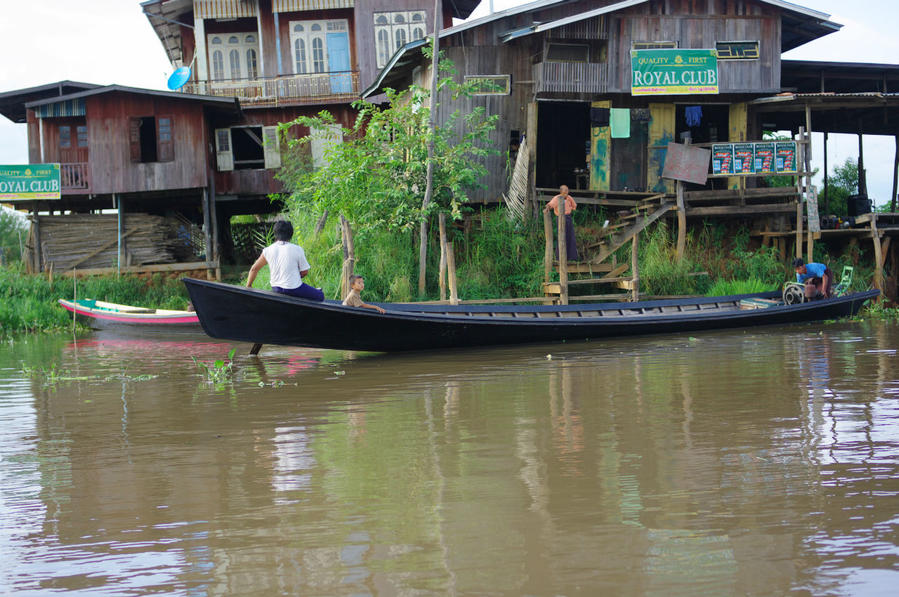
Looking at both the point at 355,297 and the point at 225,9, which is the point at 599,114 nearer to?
the point at 355,297

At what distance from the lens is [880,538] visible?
3.26 metres

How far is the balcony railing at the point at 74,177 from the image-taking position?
19.9m

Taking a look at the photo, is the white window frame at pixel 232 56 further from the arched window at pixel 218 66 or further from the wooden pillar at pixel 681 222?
the wooden pillar at pixel 681 222

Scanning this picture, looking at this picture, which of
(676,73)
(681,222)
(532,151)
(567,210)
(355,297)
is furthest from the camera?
(676,73)

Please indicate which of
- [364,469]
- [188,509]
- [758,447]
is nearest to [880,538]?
[758,447]

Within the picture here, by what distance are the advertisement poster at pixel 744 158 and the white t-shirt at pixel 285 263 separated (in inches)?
410

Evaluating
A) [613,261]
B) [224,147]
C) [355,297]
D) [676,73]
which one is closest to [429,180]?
[613,261]

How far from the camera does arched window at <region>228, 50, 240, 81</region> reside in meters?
23.0

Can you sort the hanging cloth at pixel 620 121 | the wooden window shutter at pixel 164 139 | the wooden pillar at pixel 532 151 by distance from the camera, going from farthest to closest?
the wooden window shutter at pixel 164 139
the hanging cloth at pixel 620 121
the wooden pillar at pixel 532 151

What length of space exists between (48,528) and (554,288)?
35.2ft

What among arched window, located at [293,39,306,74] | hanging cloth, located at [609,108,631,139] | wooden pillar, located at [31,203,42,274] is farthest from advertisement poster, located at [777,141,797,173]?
wooden pillar, located at [31,203,42,274]

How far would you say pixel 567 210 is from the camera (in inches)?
538

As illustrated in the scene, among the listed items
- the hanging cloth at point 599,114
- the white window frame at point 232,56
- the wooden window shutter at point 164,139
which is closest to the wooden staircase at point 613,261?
Answer: the hanging cloth at point 599,114

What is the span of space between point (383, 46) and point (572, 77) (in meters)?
7.98
